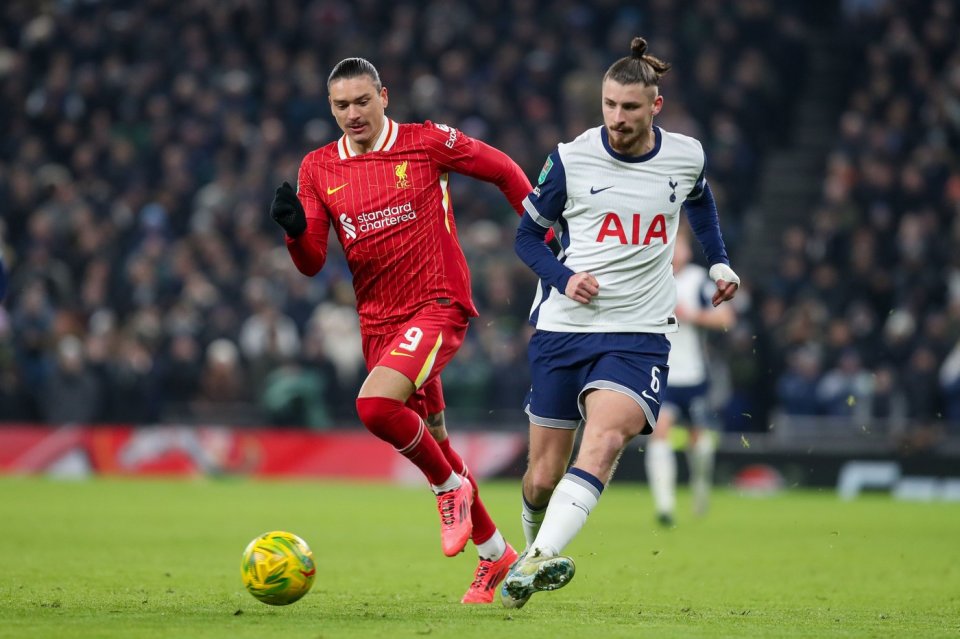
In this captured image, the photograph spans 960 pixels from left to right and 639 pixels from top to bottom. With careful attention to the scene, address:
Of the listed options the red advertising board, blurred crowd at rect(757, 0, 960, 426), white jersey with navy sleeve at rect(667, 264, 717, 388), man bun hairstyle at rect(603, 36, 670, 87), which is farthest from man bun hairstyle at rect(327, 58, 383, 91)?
the red advertising board

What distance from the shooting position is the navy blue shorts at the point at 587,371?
7.25 m

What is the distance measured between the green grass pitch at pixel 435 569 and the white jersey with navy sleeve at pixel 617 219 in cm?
150

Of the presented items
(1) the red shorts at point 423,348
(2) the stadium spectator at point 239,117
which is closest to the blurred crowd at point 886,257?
(2) the stadium spectator at point 239,117

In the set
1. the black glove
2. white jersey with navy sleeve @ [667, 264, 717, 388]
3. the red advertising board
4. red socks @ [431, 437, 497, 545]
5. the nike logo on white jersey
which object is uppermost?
the black glove

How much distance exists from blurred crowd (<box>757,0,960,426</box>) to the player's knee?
10475 mm

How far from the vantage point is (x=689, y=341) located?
14.2 meters

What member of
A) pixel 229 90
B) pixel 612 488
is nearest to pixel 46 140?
pixel 229 90

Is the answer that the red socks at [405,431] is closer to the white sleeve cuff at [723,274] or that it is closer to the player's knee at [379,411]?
the player's knee at [379,411]

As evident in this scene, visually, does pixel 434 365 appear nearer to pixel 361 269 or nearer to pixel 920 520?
pixel 361 269

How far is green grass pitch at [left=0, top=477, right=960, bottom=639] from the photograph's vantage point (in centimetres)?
677

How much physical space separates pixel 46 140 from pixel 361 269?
1829cm

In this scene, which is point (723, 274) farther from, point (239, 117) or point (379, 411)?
point (239, 117)

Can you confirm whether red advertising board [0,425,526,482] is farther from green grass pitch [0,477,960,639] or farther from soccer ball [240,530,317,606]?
soccer ball [240,530,317,606]

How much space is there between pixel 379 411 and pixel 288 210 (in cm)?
113
